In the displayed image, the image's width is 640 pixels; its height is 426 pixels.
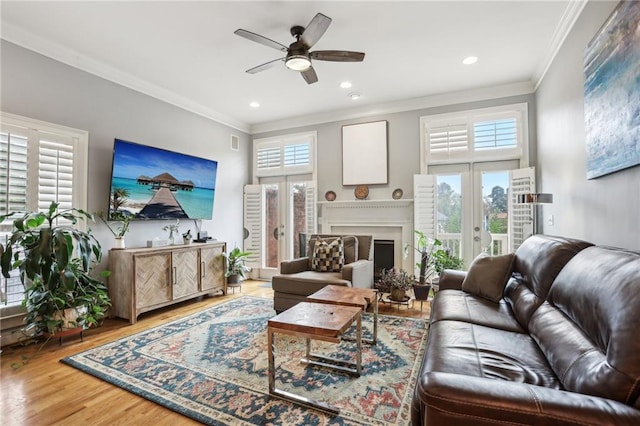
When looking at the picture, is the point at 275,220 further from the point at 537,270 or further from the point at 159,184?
the point at 537,270

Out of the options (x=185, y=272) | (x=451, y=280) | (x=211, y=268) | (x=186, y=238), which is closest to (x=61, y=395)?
(x=185, y=272)

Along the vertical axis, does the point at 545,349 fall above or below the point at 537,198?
below

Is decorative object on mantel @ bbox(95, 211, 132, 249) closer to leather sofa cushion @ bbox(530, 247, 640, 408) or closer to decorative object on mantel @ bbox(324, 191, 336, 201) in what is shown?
decorative object on mantel @ bbox(324, 191, 336, 201)

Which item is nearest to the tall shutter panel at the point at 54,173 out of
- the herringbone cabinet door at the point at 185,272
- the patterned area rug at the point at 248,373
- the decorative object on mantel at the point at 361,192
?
the herringbone cabinet door at the point at 185,272

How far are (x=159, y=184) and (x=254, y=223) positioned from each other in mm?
1987

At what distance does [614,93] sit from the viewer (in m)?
1.88

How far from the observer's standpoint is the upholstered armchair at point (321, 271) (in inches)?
132

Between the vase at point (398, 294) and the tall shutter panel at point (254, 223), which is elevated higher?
the tall shutter panel at point (254, 223)

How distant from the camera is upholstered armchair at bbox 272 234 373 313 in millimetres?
3348

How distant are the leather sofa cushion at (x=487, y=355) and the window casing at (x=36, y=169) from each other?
3.70 meters

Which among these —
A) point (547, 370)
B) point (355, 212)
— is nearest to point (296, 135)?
point (355, 212)

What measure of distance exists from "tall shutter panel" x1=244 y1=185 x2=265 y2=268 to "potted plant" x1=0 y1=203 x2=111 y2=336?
288 centimetres

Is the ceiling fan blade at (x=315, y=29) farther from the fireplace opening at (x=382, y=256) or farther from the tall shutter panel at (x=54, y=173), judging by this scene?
the fireplace opening at (x=382, y=256)

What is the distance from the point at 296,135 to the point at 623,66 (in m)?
4.40
